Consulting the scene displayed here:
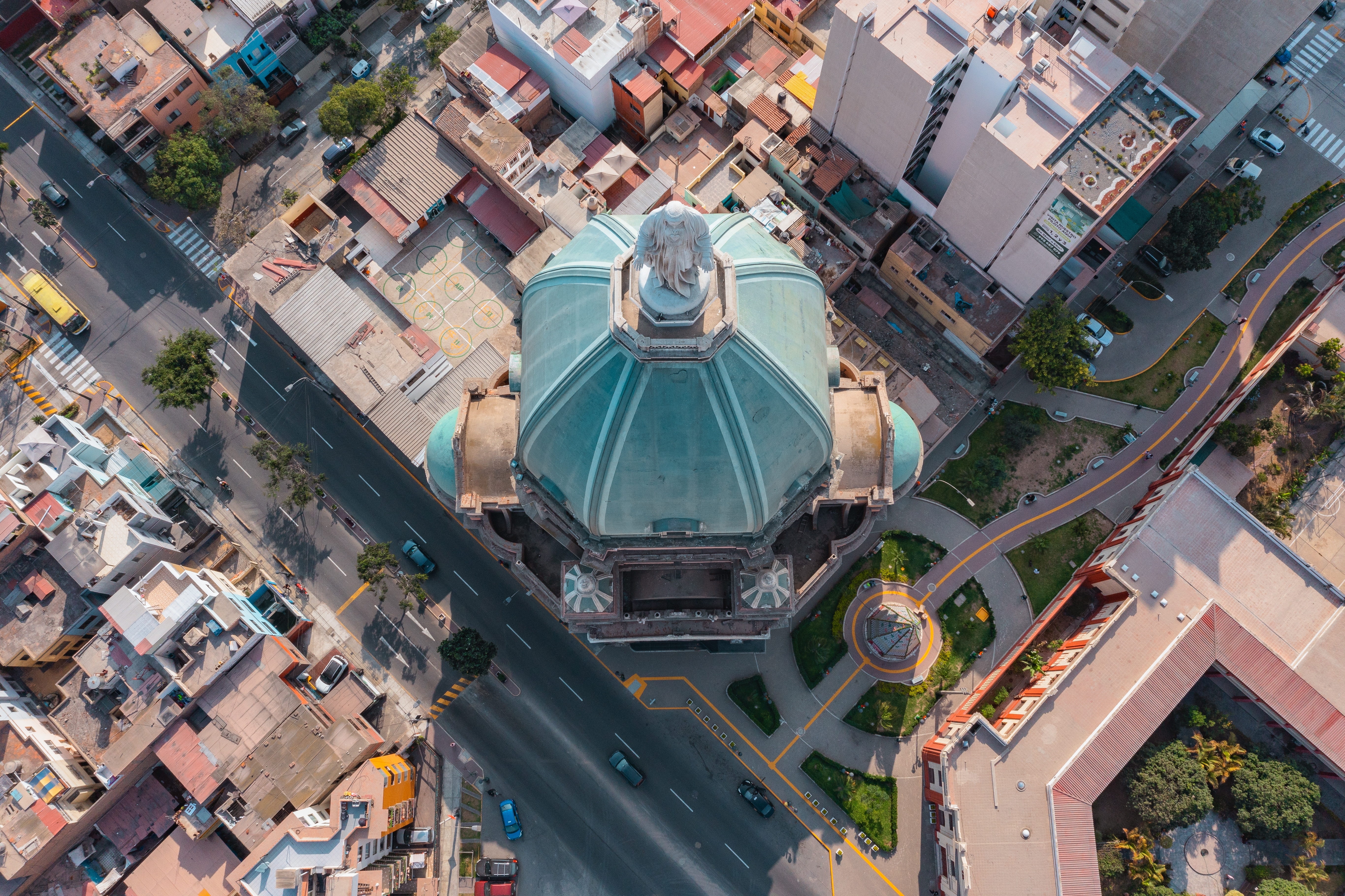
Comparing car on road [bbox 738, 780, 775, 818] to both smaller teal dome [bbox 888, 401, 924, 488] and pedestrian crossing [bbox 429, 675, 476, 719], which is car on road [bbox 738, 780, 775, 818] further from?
smaller teal dome [bbox 888, 401, 924, 488]

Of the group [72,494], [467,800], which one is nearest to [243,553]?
[72,494]

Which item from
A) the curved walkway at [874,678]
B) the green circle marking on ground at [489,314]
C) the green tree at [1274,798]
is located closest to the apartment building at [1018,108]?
the curved walkway at [874,678]

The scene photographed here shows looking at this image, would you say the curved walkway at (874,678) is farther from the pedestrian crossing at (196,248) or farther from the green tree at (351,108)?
the green tree at (351,108)

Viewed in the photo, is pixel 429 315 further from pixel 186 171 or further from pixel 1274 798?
pixel 1274 798

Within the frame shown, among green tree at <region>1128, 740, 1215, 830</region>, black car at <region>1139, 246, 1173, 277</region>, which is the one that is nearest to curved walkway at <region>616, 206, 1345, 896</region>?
black car at <region>1139, 246, 1173, 277</region>

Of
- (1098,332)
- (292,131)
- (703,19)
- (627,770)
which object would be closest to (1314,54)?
(1098,332)
